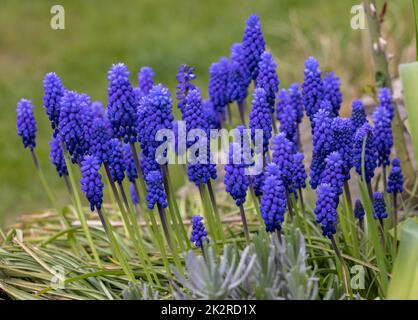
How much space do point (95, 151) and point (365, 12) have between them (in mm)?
1775

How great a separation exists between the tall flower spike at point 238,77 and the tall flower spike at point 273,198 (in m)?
1.02

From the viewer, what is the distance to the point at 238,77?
4133 millimetres

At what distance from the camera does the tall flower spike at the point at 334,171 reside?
3225 mm

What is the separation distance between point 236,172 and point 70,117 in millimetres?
743

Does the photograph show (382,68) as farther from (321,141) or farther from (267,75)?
(321,141)

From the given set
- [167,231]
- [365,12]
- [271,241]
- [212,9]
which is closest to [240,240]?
[167,231]

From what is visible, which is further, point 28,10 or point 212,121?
point 28,10

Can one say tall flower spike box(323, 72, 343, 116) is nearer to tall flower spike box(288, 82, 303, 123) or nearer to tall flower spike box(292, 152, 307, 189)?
tall flower spike box(288, 82, 303, 123)

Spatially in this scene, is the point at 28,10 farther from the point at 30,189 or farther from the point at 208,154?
the point at 208,154

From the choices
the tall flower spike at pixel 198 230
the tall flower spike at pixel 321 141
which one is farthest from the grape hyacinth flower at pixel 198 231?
the tall flower spike at pixel 321 141

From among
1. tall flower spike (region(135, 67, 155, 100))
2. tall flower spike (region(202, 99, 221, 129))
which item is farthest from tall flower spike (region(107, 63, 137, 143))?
tall flower spike (region(202, 99, 221, 129))

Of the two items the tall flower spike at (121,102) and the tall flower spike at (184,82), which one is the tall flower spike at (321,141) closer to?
the tall flower spike at (184,82)

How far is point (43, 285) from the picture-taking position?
3695 millimetres

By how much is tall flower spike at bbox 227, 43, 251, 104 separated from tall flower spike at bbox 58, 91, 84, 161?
950 mm
